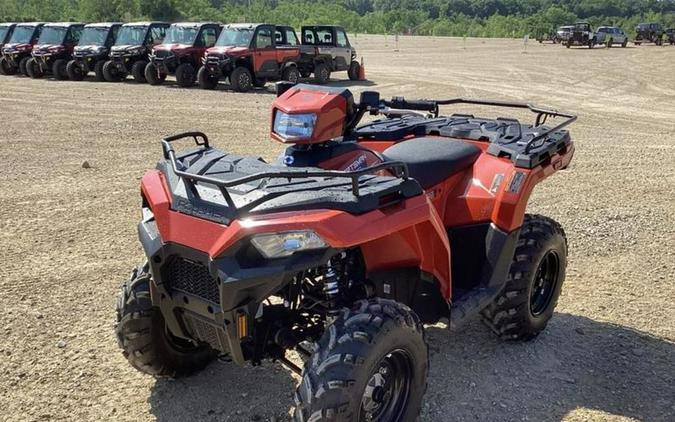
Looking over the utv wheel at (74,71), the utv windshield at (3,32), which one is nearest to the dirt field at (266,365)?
the utv wheel at (74,71)

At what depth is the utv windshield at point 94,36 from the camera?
69.8ft

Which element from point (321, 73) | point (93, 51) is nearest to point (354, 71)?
point (321, 73)

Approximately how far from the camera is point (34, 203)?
23.4ft

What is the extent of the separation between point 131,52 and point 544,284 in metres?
18.7

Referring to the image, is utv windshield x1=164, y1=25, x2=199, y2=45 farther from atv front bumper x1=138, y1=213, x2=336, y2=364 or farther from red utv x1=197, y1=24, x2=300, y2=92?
atv front bumper x1=138, y1=213, x2=336, y2=364

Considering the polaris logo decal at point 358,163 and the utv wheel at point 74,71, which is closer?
the polaris logo decal at point 358,163

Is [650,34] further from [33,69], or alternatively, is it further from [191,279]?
[191,279]

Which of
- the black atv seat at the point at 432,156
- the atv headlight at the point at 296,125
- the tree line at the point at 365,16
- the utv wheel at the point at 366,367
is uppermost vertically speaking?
the atv headlight at the point at 296,125

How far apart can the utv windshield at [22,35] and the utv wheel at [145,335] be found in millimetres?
22938

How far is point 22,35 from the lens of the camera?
2330cm

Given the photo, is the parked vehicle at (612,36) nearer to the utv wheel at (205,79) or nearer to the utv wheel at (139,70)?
the utv wheel at (205,79)

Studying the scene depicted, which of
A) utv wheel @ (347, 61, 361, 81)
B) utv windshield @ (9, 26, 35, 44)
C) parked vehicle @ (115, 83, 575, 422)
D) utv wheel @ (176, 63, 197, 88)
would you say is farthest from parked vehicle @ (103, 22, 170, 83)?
parked vehicle @ (115, 83, 575, 422)

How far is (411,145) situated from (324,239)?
1405 millimetres

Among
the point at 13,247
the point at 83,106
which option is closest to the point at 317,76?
the point at 83,106
